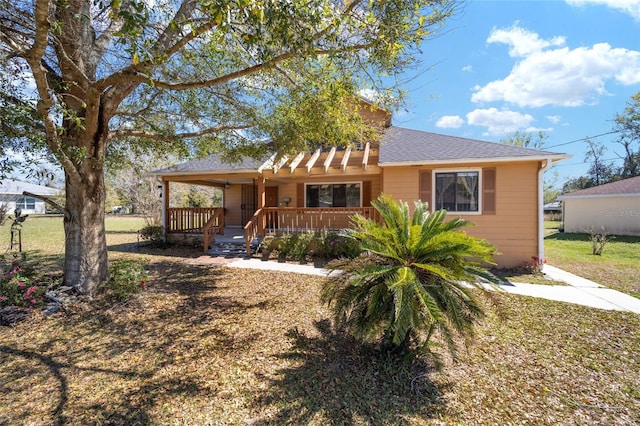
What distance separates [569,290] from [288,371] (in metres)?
6.74

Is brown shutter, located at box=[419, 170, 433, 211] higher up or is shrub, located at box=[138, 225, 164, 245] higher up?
brown shutter, located at box=[419, 170, 433, 211]

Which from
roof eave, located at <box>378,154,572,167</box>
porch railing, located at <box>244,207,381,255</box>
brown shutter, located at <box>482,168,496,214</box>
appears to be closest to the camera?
roof eave, located at <box>378,154,572,167</box>

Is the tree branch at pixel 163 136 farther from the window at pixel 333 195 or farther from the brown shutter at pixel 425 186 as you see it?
the window at pixel 333 195

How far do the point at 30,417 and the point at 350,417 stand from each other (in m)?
2.83

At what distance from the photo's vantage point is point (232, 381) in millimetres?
2988

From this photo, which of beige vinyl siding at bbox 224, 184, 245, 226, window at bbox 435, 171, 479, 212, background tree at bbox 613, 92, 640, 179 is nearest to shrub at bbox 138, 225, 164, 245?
beige vinyl siding at bbox 224, 184, 245, 226

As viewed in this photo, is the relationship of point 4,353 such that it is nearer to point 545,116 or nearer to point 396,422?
point 396,422

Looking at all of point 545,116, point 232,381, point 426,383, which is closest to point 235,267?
point 232,381

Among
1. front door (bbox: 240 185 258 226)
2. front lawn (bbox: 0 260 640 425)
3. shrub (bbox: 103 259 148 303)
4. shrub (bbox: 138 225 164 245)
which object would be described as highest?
front door (bbox: 240 185 258 226)

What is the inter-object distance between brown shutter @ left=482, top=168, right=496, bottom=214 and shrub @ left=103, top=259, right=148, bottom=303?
29.9ft

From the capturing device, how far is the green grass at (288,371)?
257 centimetres

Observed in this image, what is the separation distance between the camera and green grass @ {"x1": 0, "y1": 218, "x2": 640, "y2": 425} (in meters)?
2.57

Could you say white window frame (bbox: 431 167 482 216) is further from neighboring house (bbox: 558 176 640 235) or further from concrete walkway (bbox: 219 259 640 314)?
neighboring house (bbox: 558 176 640 235)

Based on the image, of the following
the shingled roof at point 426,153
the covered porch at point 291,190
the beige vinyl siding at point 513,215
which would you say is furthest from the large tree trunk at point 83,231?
the beige vinyl siding at point 513,215
